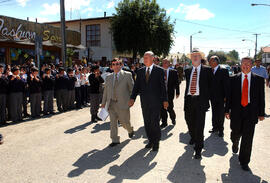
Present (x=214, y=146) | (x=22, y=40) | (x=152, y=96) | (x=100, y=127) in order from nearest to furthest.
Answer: (x=152, y=96)
(x=214, y=146)
(x=100, y=127)
(x=22, y=40)

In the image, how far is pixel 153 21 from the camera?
2866 centimetres

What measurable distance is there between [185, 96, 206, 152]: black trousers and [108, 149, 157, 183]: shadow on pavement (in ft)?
2.92

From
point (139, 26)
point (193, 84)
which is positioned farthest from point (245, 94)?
point (139, 26)

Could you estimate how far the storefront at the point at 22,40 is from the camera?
14.6m

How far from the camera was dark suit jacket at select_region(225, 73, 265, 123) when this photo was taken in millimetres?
4195

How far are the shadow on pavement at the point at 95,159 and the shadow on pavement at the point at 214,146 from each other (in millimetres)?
1820

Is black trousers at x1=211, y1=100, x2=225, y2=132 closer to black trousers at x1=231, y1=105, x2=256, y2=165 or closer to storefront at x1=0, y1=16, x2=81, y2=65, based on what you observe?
black trousers at x1=231, y1=105, x2=256, y2=165

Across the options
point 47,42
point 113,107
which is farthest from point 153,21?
point 113,107

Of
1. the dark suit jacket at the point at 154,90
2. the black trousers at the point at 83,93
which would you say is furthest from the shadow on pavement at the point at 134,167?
the black trousers at the point at 83,93

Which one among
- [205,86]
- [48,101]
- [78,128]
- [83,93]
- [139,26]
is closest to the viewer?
[205,86]

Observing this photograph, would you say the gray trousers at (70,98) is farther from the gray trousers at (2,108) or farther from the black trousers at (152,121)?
the black trousers at (152,121)

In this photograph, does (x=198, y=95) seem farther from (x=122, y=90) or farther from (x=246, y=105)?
(x=122, y=90)

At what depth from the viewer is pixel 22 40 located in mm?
15570

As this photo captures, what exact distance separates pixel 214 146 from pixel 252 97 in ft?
5.56
